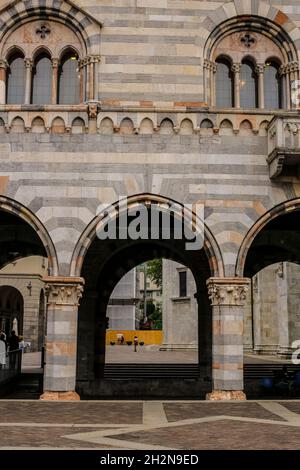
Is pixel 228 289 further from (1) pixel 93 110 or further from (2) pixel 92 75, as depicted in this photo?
(2) pixel 92 75

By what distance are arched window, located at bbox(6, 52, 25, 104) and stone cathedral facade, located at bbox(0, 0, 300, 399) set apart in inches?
1.6

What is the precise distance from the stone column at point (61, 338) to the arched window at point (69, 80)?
250 inches

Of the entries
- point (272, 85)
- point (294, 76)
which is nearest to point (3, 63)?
point (272, 85)

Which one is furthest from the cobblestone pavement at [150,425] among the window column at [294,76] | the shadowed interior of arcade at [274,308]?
the window column at [294,76]

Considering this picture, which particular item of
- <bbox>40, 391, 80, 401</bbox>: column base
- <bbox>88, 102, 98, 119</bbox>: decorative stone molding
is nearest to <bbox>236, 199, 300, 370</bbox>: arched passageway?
<bbox>88, 102, 98, 119</bbox>: decorative stone molding

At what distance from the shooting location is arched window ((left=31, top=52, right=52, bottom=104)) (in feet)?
62.4

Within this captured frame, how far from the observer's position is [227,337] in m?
15.7

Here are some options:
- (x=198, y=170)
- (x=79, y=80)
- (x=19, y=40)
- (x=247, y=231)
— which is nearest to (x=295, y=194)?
(x=247, y=231)

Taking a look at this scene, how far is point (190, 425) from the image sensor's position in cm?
1112

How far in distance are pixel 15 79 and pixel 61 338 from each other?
873 cm

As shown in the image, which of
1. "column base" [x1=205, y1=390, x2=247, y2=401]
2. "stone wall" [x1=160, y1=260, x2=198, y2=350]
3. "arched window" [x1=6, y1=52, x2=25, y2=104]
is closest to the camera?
"column base" [x1=205, y1=390, x2=247, y2=401]

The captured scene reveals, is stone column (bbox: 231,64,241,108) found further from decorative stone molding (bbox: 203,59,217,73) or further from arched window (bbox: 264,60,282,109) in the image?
arched window (bbox: 264,60,282,109)

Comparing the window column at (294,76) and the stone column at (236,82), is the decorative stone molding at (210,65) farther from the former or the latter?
the window column at (294,76)
